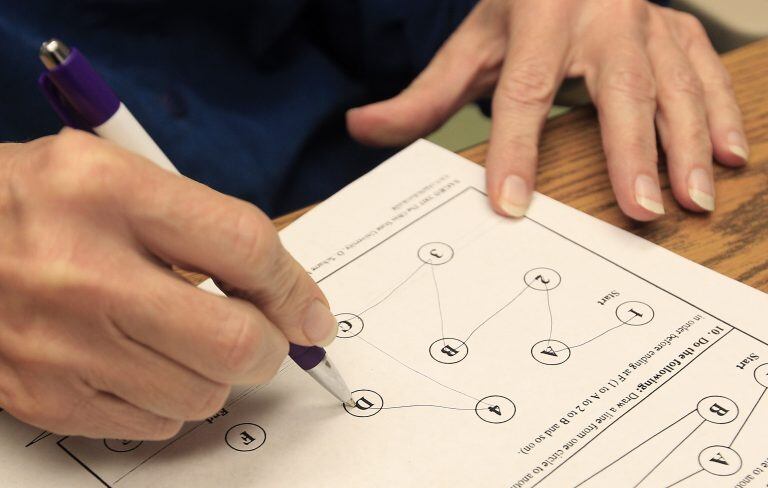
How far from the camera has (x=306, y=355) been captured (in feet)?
1.21

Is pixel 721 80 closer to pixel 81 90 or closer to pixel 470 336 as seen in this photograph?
pixel 470 336

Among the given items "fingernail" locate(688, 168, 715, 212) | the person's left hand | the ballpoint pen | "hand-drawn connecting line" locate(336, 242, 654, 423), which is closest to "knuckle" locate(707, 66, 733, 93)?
the person's left hand

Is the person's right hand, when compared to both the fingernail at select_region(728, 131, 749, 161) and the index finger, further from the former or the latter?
the fingernail at select_region(728, 131, 749, 161)

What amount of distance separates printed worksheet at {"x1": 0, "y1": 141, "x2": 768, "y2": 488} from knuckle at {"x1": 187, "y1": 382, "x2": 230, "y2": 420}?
3cm

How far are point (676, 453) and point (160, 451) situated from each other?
0.78ft

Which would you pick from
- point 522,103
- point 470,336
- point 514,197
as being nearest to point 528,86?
point 522,103

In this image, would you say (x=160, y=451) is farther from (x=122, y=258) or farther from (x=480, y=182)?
(x=480, y=182)

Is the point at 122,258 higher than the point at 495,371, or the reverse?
the point at 122,258

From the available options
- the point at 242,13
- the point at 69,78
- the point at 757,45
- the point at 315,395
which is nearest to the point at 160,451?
the point at 315,395

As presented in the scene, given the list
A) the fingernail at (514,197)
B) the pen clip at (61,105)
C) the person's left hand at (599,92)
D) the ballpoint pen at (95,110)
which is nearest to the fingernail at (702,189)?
the person's left hand at (599,92)

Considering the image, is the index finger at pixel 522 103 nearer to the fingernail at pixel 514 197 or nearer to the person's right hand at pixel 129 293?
the fingernail at pixel 514 197

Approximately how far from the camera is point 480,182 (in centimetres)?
52

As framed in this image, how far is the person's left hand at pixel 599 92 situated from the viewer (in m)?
0.50

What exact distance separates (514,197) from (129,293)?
10.3 inches
